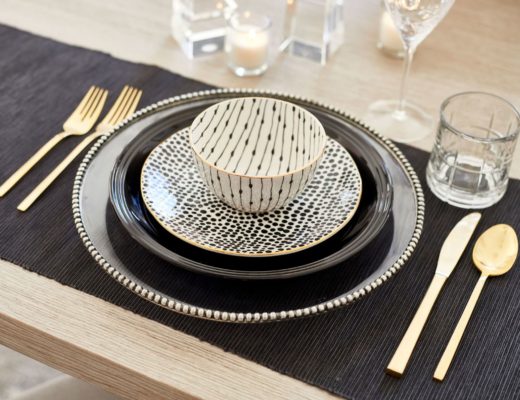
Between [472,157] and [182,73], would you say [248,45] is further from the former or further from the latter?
[472,157]

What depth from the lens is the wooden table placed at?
0.70 meters

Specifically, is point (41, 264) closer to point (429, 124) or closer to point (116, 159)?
point (116, 159)

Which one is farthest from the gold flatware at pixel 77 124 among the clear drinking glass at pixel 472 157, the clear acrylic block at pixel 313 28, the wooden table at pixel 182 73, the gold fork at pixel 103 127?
the clear drinking glass at pixel 472 157

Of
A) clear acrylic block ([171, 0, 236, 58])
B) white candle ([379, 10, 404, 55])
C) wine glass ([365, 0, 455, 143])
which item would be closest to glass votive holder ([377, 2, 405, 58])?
white candle ([379, 10, 404, 55])

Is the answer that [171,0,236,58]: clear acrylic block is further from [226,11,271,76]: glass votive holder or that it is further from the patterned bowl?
the patterned bowl

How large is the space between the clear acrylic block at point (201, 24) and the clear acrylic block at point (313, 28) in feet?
0.31

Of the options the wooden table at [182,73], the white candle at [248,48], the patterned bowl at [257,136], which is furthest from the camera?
the white candle at [248,48]

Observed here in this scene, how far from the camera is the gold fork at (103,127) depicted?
867 millimetres

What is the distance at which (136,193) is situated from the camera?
79 centimetres

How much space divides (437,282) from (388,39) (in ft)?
1.74

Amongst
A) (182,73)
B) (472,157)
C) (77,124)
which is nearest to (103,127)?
(77,124)

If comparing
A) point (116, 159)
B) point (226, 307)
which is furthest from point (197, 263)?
point (116, 159)

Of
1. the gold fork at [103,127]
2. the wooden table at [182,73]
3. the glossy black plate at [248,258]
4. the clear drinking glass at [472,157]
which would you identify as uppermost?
the glossy black plate at [248,258]

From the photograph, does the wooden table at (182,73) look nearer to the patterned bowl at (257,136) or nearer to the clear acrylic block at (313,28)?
the clear acrylic block at (313,28)
